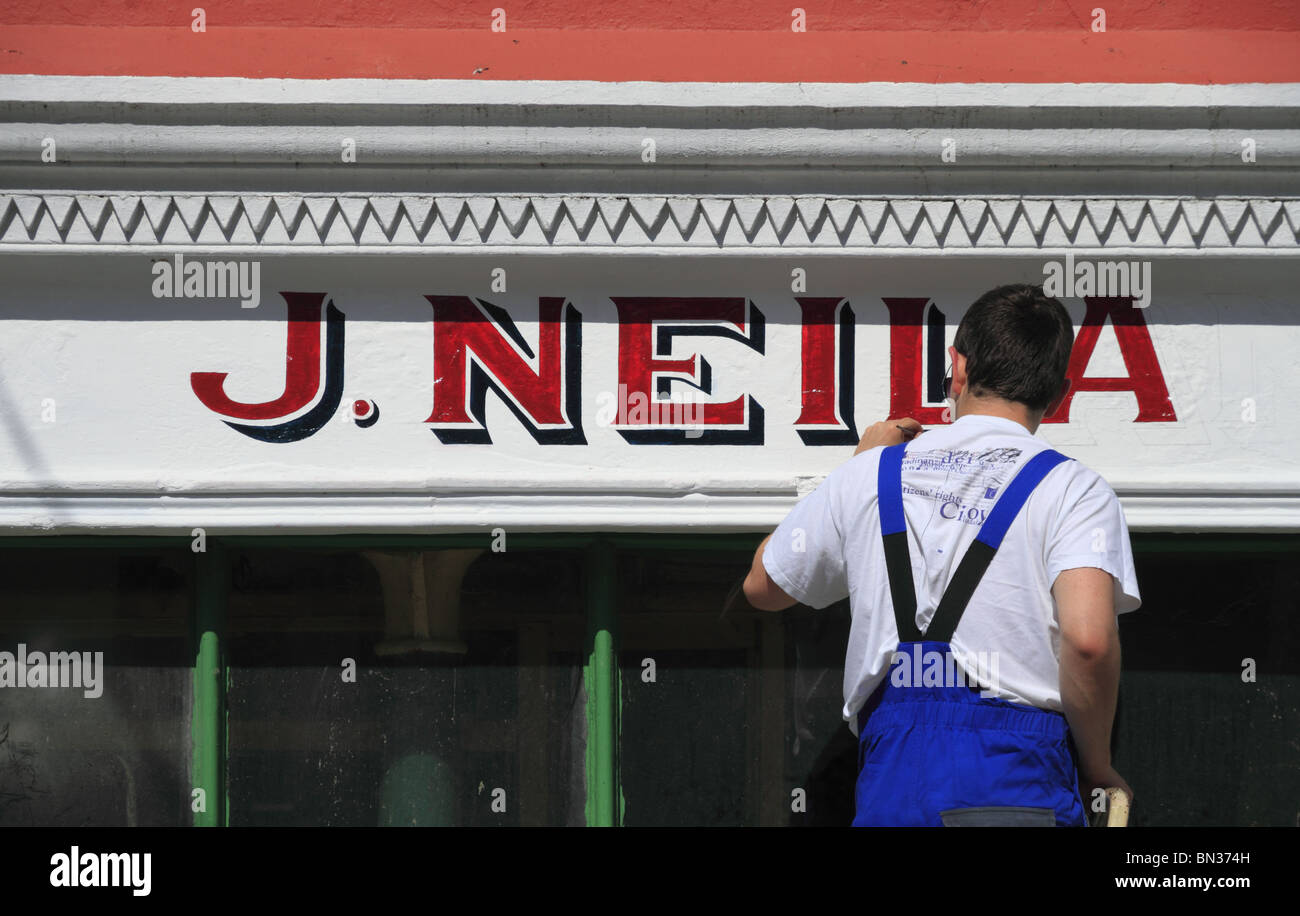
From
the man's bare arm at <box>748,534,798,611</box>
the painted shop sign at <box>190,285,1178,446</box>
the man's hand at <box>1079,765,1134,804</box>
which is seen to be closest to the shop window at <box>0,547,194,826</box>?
the painted shop sign at <box>190,285,1178,446</box>

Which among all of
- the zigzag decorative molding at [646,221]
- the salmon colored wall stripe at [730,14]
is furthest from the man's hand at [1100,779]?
the salmon colored wall stripe at [730,14]

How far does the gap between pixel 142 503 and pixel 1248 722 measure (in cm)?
346

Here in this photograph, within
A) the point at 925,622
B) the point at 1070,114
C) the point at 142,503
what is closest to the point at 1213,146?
the point at 1070,114

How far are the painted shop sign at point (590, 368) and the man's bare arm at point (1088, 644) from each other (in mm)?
1534

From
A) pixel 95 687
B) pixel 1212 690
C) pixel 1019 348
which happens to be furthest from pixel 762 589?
pixel 95 687

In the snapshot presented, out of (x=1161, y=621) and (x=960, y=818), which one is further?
(x=1161, y=621)

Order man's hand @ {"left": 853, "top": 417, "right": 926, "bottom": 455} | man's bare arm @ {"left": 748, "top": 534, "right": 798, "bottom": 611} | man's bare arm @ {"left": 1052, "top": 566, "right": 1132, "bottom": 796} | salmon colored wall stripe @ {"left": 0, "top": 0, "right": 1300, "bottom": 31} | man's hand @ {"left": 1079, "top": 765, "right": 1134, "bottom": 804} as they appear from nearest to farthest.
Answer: man's bare arm @ {"left": 1052, "top": 566, "right": 1132, "bottom": 796}
man's hand @ {"left": 1079, "top": 765, "right": 1134, "bottom": 804}
man's bare arm @ {"left": 748, "top": 534, "right": 798, "bottom": 611}
man's hand @ {"left": 853, "top": 417, "right": 926, "bottom": 455}
salmon colored wall stripe @ {"left": 0, "top": 0, "right": 1300, "bottom": 31}

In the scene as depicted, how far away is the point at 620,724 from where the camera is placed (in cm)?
401

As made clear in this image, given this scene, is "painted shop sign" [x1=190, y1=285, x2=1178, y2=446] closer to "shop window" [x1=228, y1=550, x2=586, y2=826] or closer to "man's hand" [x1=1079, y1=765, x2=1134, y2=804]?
"shop window" [x1=228, y1=550, x2=586, y2=826]

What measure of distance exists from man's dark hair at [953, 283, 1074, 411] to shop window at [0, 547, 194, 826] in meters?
2.57

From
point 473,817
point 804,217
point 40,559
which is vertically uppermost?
point 804,217

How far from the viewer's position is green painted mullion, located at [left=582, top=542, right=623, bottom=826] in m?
3.95
